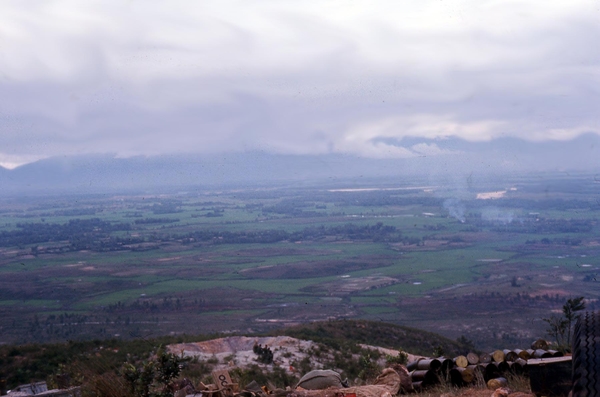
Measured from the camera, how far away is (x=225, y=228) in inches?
3381

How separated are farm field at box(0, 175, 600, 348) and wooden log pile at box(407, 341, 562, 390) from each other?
17.1 m

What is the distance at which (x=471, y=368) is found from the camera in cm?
973

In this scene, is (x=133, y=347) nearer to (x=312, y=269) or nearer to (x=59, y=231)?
(x=312, y=269)

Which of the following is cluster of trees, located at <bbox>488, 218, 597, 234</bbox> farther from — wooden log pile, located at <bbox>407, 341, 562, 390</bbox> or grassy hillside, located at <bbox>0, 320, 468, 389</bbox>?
wooden log pile, located at <bbox>407, 341, 562, 390</bbox>

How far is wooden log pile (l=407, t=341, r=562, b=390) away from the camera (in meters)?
9.70

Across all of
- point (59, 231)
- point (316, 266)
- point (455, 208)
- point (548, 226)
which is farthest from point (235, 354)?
point (59, 231)

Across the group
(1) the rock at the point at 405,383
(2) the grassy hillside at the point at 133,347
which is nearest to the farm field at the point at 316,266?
(2) the grassy hillside at the point at 133,347

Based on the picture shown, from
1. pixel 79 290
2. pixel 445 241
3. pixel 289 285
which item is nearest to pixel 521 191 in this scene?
pixel 445 241

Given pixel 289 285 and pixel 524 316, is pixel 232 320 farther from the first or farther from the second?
pixel 524 316

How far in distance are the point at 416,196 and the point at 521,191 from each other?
39.9 meters

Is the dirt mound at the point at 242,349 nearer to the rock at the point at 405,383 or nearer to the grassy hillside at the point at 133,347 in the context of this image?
the grassy hillside at the point at 133,347

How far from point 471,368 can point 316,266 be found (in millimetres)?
46751

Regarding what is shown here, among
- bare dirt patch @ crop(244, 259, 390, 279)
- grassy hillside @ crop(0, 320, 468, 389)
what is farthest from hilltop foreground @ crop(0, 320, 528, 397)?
bare dirt patch @ crop(244, 259, 390, 279)

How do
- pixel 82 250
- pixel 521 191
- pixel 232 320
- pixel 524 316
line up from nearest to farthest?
pixel 524 316, pixel 232 320, pixel 521 191, pixel 82 250
